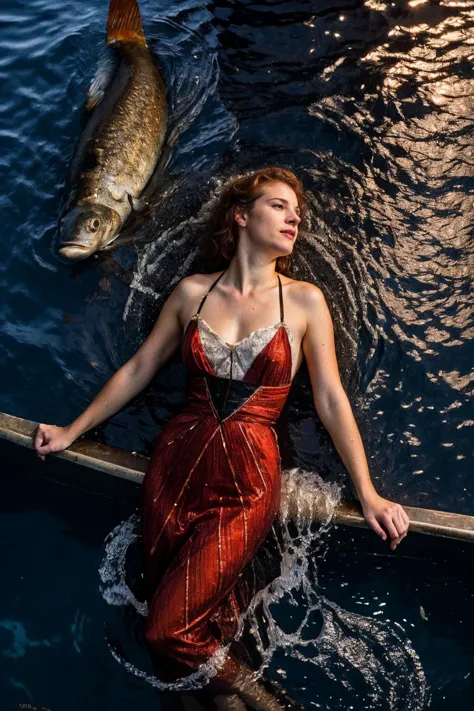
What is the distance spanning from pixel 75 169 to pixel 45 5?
377 cm

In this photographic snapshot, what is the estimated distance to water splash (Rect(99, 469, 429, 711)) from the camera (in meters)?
4.88

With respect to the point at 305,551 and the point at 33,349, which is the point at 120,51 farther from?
the point at 305,551

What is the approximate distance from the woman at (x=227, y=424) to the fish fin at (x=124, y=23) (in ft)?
11.3

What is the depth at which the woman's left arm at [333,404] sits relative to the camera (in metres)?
5.03

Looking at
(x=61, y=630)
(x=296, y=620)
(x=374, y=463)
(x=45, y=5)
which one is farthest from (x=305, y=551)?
(x=45, y=5)

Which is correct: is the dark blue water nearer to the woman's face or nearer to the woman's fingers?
the woman's fingers

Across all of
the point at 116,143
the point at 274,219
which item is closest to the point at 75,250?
the point at 116,143

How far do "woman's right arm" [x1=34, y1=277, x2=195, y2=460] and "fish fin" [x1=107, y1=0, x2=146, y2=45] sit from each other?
12.6ft

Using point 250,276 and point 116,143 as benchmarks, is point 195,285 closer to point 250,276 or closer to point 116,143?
point 250,276

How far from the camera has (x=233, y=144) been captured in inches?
290

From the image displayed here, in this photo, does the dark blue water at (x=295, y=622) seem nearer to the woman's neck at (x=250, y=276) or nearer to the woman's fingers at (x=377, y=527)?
the woman's fingers at (x=377, y=527)

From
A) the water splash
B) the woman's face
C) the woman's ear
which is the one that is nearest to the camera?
the water splash

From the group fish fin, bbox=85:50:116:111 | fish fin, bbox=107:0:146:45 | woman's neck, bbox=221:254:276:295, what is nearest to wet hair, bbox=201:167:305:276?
woman's neck, bbox=221:254:276:295

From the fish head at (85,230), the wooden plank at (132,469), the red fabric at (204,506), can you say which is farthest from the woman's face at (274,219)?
Result: the fish head at (85,230)
